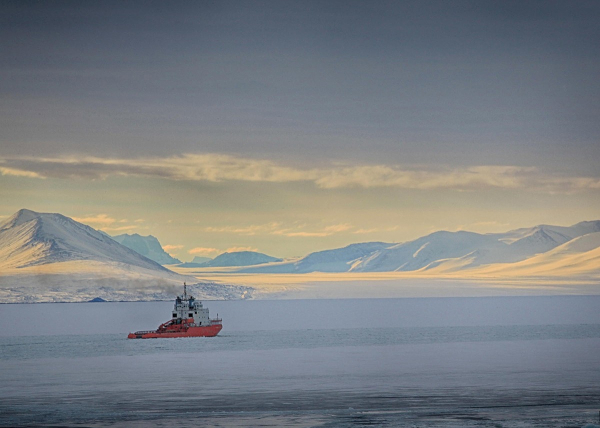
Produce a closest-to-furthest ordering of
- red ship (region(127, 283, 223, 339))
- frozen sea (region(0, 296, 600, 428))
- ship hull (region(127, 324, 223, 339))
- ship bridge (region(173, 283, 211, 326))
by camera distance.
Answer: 1. frozen sea (region(0, 296, 600, 428))
2. ship hull (region(127, 324, 223, 339))
3. red ship (region(127, 283, 223, 339))
4. ship bridge (region(173, 283, 211, 326))

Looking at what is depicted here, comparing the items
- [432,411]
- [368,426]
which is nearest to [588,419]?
[432,411]

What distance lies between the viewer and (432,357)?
101688 millimetres

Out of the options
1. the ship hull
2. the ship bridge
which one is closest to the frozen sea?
the ship hull

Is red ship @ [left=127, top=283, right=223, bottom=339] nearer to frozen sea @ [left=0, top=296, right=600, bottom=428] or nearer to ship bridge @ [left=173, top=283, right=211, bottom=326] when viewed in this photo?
ship bridge @ [left=173, top=283, right=211, bottom=326]

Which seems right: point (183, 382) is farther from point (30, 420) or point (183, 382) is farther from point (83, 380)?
point (30, 420)

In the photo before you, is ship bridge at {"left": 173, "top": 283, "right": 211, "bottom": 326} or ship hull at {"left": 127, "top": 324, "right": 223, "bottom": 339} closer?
ship hull at {"left": 127, "top": 324, "right": 223, "bottom": 339}

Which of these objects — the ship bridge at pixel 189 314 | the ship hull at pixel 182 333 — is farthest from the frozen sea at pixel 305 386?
the ship bridge at pixel 189 314

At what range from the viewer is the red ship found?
148625 millimetres

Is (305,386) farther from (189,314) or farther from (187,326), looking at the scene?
(189,314)

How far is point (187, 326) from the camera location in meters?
151

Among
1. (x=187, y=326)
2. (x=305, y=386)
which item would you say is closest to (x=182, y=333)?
(x=187, y=326)

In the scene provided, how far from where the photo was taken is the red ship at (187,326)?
149m

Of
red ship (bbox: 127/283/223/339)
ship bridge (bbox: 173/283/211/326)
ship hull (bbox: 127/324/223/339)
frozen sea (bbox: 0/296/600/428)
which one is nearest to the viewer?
frozen sea (bbox: 0/296/600/428)

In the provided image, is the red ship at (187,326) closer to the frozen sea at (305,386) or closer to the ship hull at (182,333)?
the ship hull at (182,333)
